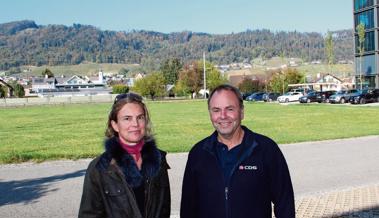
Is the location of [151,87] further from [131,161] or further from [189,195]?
[131,161]

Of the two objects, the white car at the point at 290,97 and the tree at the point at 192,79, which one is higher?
the tree at the point at 192,79

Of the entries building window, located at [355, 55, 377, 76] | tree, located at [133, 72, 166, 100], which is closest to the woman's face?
building window, located at [355, 55, 377, 76]

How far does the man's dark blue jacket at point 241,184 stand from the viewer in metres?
3.56

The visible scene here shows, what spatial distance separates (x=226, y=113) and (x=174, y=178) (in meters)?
7.72

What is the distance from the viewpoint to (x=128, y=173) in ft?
11.0

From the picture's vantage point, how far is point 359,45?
71.7 m

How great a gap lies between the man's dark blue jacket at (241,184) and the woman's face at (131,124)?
1.70 ft

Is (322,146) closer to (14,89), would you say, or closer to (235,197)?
(235,197)

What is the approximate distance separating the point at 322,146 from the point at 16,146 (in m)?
10.6

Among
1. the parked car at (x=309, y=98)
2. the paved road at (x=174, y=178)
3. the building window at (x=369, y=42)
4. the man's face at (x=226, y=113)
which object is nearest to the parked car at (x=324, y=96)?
the parked car at (x=309, y=98)

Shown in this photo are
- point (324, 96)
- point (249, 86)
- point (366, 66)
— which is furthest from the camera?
point (249, 86)

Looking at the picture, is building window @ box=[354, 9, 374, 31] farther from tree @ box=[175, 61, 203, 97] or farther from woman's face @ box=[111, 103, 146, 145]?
woman's face @ box=[111, 103, 146, 145]

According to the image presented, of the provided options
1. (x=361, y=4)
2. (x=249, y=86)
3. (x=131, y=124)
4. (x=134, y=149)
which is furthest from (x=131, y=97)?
(x=249, y=86)

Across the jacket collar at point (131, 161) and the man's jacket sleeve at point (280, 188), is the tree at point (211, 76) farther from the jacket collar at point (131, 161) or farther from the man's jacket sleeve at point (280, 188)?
the jacket collar at point (131, 161)
